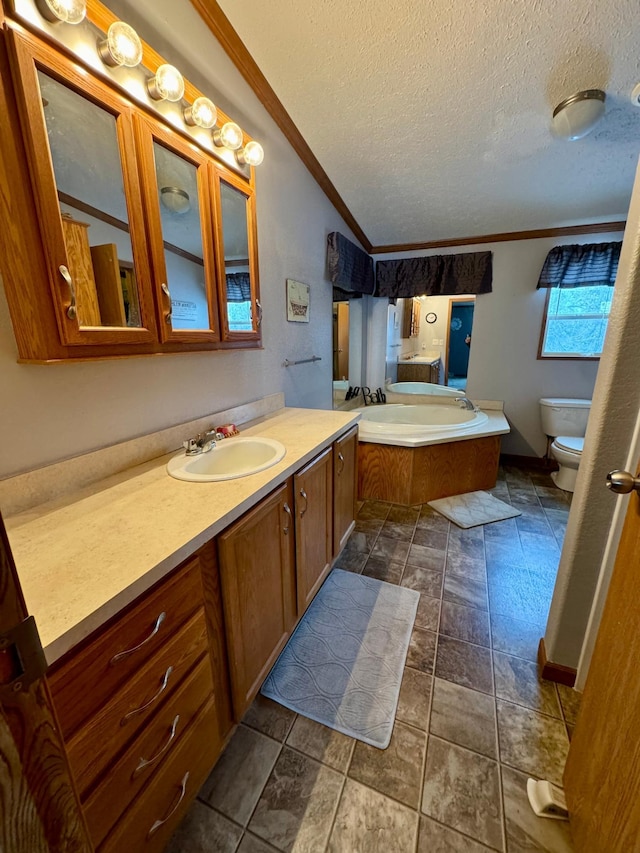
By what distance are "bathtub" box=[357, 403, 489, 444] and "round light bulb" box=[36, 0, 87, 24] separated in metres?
2.34

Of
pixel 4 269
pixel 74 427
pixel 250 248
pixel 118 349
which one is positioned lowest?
pixel 74 427

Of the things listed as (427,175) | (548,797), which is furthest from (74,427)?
(427,175)

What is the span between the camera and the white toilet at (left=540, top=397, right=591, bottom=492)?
279 cm

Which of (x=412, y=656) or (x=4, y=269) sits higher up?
(x=4, y=269)

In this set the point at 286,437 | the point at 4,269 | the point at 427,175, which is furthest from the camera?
the point at 427,175

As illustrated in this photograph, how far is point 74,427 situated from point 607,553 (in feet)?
5.93

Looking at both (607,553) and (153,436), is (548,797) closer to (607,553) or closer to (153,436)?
(607,553)

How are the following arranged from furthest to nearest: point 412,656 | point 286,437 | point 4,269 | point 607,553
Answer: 1. point 286,437
2. point 412,656
3. point 607,553
4. point 4,269

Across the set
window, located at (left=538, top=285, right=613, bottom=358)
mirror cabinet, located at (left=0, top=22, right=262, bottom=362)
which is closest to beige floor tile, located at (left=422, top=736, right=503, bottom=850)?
mirror cabinet, located at (left=0, top=22, right=262, bottom=362)

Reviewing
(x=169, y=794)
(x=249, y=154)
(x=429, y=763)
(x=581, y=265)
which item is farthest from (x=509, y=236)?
(x=169, y=794)

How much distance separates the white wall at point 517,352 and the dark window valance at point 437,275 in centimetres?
9

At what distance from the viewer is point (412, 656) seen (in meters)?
1.46

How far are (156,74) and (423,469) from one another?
2.52 m

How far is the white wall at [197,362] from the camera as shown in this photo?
0.97 m
